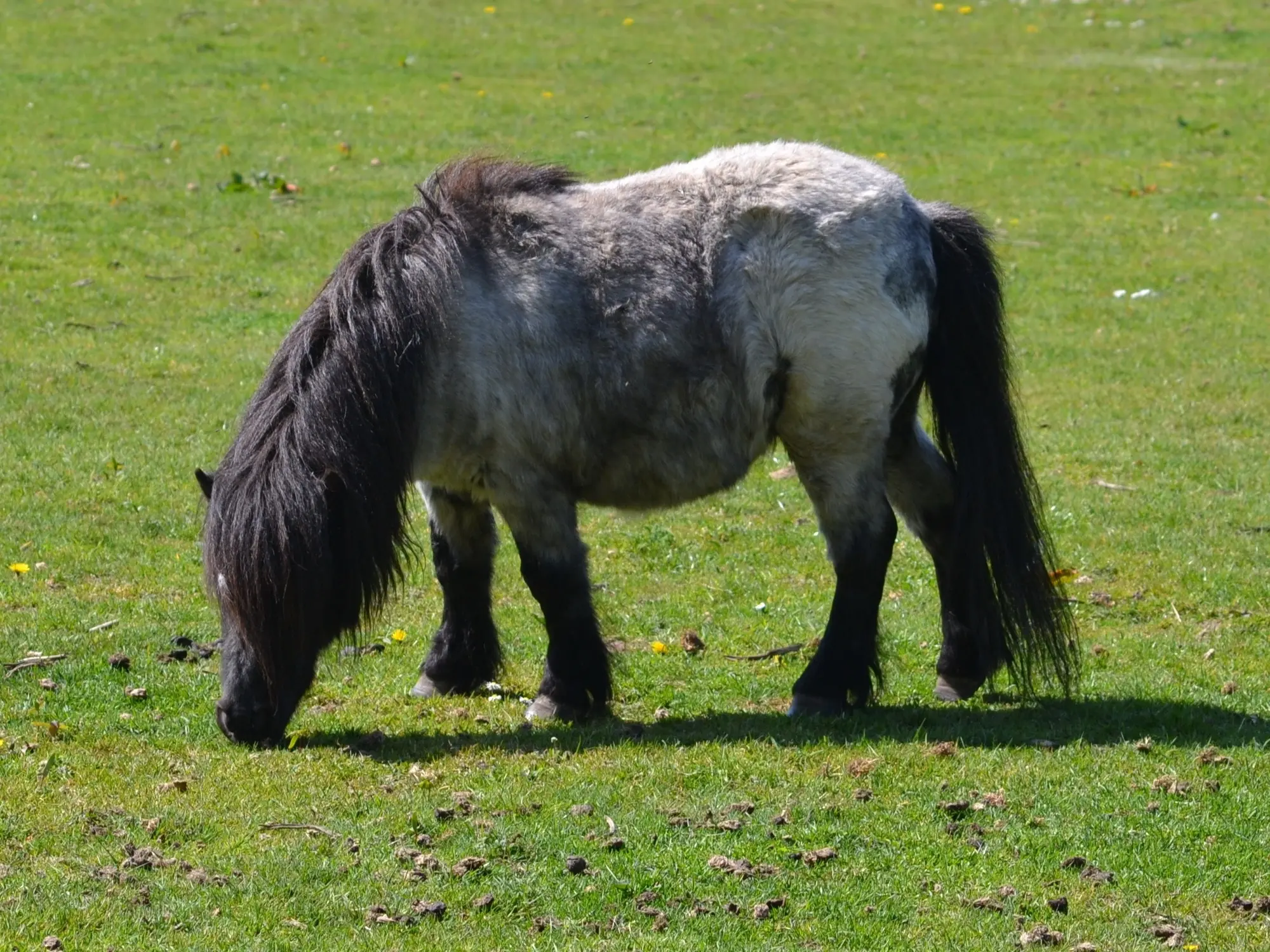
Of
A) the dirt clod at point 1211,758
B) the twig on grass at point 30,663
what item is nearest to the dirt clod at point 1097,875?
the dirt clod at point 1211,758

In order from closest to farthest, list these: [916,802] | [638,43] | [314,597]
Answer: [916,802] < [314,597] < [638,43]

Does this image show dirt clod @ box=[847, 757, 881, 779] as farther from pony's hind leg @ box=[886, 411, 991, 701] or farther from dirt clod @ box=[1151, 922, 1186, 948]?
dirt clod @ box=[1151, 922, 1186, 948]

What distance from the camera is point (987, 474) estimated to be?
685 centimetres

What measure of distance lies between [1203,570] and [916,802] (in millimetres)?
3811

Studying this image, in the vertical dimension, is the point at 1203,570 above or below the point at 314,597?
below

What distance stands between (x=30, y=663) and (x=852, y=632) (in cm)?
355

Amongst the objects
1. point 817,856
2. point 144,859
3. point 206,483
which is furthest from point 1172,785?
point 206,483

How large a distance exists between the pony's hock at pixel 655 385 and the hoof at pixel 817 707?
1cm

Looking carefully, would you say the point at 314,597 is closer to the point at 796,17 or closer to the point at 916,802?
the point at 916,802

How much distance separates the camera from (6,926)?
14.8 feet

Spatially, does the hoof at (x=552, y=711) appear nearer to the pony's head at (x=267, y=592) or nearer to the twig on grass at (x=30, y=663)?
the pony's head at (x=267, y=592)

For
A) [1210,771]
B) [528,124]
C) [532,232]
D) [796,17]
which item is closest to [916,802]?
[1210,771]

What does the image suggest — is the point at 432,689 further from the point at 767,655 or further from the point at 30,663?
the point at 30,663

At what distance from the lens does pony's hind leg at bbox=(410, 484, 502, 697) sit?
7.07 metres
